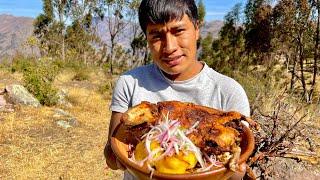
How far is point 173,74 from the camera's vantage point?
1.75 metres

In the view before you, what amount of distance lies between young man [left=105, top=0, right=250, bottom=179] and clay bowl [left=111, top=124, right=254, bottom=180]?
194mm

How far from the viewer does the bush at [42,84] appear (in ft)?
36.9

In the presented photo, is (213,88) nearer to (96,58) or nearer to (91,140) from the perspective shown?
(91,140)

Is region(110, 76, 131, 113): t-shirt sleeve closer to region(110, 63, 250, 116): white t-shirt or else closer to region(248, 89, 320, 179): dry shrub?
region(110, 63, 250, 116): white t-shirt

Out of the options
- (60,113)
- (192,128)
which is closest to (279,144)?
(192,128)

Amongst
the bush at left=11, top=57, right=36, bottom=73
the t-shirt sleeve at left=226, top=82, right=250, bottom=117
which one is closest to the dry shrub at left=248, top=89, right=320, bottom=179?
the t-shirt sleeve at left=226, top=82, right=250, bottom=117

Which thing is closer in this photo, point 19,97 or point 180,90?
point 180,90

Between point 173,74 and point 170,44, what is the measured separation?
187 millimetres

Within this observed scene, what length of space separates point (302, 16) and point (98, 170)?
13585 mm

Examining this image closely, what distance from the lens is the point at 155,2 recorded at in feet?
5.42

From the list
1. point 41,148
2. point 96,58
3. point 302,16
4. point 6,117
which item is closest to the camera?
point 41,148

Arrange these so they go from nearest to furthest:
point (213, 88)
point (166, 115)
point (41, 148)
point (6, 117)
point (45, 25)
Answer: point (166, 115)
point (213, 88)
point (41, 148)
point (6, 117)
point (45, 25)

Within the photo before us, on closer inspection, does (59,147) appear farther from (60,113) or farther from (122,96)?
(122,96)

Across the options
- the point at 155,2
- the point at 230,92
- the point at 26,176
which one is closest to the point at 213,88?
the point at 230,92
